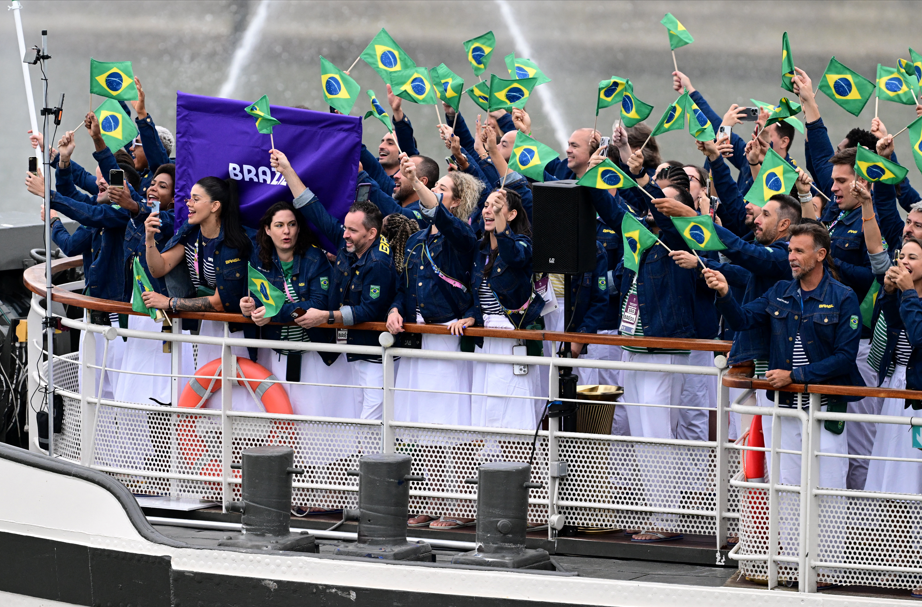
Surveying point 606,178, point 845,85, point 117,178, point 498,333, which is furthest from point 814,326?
point 117,178

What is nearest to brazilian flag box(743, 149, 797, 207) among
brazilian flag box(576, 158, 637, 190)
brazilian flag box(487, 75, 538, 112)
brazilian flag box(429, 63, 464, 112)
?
brazilian flag box(576, 158, 637, 190)

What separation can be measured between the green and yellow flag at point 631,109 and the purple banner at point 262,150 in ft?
4.94

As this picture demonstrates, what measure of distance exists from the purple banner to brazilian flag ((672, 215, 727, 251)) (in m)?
1.81

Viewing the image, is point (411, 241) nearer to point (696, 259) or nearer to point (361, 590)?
point (696, 259)

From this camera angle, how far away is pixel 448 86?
26.1 ft

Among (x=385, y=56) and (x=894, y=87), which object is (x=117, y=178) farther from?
(x=894, y=87)

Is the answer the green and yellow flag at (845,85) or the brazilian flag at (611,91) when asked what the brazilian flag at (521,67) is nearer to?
the brazilian flag at (611,91)

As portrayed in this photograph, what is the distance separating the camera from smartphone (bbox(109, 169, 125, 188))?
7.12m

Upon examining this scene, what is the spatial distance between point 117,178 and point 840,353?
13.5 feet

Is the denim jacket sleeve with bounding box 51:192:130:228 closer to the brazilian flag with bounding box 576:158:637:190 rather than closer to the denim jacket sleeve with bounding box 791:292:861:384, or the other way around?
the brazilian flag with bounding box 576:158:637:190

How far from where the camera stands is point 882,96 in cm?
659

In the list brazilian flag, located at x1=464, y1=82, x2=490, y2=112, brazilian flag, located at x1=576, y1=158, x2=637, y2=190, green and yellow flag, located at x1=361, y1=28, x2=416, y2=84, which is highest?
green and yellow flag, located at x1=361, y1=28, x2=416, y2=84

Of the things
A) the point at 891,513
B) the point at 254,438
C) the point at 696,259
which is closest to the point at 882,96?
the point at 696,259

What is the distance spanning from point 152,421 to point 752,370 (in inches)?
117
